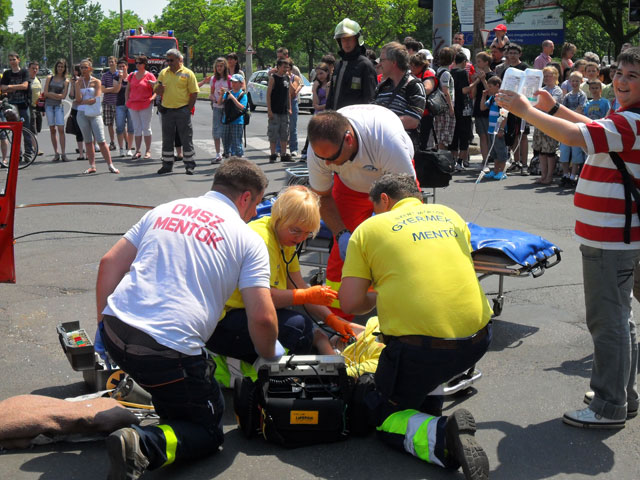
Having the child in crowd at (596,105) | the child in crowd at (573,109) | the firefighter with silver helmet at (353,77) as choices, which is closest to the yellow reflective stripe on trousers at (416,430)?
the firefighter with silver helmet at (353,77)

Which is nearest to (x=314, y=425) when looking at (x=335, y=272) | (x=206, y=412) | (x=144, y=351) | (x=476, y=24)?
(x=206, y=412)

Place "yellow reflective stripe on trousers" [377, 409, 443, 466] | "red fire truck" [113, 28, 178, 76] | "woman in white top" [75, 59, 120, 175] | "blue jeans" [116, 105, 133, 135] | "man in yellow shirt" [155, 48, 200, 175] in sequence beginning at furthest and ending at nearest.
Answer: "red fire truck" [113, 28, 178, 76]
"blue jeans" [116, 105, 133, 135]
"woman in white top" [75, 59, 120, 175]
"man in yellow shirt" [155, 48, 200, 175]
"yellow reflective stripe on trousers" [377, 409, 443, 466]

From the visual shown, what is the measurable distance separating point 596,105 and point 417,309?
27.5 feet

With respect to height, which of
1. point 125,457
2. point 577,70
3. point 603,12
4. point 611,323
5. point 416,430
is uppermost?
point 603,12

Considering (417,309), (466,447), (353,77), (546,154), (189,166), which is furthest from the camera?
(189,166)

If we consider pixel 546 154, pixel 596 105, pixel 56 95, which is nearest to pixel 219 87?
pixel 56 95

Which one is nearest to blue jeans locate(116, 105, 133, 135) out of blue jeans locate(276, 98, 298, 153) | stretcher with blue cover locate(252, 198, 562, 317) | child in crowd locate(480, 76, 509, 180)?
blue jeans locate(276, 98, 298, 153)

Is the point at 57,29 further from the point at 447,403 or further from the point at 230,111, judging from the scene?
the point at 447,403

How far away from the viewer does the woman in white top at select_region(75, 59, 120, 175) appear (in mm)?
13398

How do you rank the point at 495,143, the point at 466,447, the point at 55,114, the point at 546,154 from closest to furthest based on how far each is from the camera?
the point at 466,447
the point at 546,154
the point at 495,143
the point at 55,114

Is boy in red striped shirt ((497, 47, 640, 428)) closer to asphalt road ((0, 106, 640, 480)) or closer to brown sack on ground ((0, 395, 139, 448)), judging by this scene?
asphalt road ((0, 106, 640, 480))

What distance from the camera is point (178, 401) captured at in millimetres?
3566

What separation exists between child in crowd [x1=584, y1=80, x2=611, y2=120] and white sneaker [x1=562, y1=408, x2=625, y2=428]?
762 centimetres

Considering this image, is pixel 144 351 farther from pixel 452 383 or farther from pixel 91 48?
pixel 91 48
